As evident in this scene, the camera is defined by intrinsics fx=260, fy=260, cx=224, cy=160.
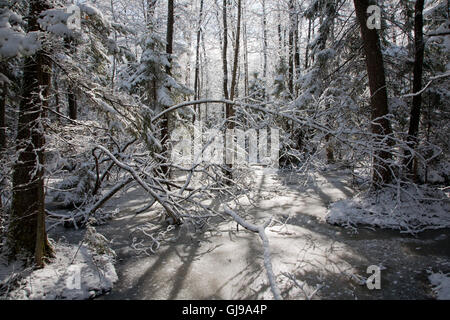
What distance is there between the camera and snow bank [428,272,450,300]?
4.05m

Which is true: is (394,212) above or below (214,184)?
below

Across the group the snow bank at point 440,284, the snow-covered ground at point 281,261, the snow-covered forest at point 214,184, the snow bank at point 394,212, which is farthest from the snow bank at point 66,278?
the snow bank at point 394,212

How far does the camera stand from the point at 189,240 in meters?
6.99

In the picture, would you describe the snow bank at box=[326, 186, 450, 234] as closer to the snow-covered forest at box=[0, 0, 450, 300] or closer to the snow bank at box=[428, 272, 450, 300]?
the snow-covered forest at box=[0, 0, 450, 300]

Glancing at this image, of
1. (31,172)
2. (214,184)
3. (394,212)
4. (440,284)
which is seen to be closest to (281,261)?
(440,284)

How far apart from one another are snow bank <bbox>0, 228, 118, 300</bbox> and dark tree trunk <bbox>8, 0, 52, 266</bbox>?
0.29 meters

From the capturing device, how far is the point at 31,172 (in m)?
4.52

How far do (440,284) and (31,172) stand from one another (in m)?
7.17

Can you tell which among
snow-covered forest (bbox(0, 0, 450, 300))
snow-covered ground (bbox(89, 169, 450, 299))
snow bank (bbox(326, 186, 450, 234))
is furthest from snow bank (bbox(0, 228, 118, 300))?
snow bank (bbox(326, 186, 450, 234))

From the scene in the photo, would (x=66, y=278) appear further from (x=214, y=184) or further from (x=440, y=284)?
(x=440, y=284)
